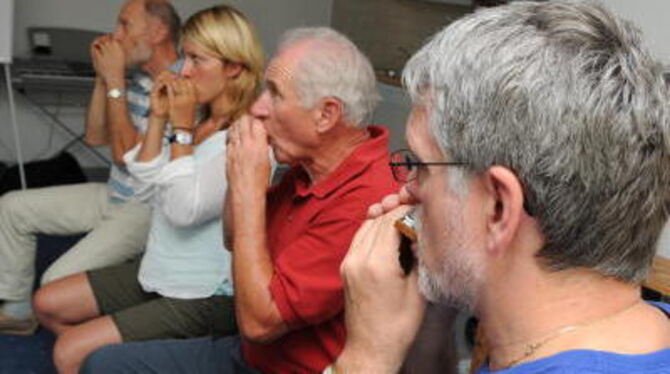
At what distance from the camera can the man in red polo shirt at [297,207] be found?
1.18 m

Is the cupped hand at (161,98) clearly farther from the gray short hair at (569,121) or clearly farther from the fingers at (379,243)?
the gray short hair at (569,121)

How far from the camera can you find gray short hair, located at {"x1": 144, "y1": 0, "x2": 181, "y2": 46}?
2146 mm

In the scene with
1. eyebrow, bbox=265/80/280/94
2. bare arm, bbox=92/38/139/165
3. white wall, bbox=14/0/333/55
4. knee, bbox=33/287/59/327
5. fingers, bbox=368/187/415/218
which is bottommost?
knee, bbox=33/287/59/327

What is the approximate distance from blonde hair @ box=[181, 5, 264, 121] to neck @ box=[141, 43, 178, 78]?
1.30 feet

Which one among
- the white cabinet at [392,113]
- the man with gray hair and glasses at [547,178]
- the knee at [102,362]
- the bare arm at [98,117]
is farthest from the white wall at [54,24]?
the man with gray hair and glasses at [547,178]

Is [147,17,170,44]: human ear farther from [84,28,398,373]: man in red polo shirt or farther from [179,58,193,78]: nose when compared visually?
[84,28,398,373]: man in red polo shirt

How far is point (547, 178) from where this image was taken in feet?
2.14

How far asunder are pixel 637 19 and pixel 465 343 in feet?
3.38

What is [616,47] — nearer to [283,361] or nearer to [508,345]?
[508,345]

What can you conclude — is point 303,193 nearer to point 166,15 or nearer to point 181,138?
point 181,138

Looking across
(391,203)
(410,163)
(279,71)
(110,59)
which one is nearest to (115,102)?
(110,59)

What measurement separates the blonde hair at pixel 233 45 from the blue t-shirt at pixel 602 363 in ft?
3.92

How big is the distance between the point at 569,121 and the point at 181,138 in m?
1.14

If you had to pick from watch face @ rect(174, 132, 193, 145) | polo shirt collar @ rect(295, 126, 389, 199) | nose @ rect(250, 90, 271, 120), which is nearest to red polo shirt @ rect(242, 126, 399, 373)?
polo shirt collar @ rect(295, 126, 389, 199)
